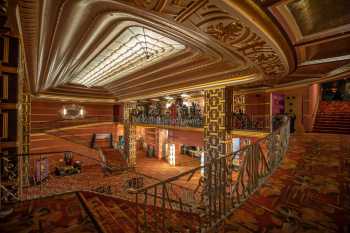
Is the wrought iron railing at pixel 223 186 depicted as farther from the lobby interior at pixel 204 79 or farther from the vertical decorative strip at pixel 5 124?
the vertical decorative strip at pixel 5 124

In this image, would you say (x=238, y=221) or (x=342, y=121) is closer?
(x=238, y=221)

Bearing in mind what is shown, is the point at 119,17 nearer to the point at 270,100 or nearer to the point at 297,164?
the point at 297,164

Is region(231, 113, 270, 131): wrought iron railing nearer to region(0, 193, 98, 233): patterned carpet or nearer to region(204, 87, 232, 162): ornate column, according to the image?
region(204, 87, 232, 162): ornate column

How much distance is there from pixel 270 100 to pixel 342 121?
149 inches

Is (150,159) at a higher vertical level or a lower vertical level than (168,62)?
lower

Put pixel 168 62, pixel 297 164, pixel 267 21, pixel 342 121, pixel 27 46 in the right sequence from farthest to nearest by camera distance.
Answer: pixel 342 121 < pixel 168 62 < pixel 297 164 < pixel 27 46 < pixel 267 21

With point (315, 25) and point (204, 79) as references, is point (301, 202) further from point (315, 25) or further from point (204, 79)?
point (204, 79)

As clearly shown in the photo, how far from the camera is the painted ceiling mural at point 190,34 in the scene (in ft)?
8.09

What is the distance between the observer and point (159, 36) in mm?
4074

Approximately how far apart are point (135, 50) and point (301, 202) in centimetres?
500

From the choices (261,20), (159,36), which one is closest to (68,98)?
(159,36)

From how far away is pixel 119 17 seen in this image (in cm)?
313

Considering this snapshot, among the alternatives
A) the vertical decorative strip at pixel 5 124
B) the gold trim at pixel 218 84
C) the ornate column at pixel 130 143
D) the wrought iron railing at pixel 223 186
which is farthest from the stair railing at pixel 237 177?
the ornate column at pixel 130 143

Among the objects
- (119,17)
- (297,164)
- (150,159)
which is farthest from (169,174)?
(119,17)
